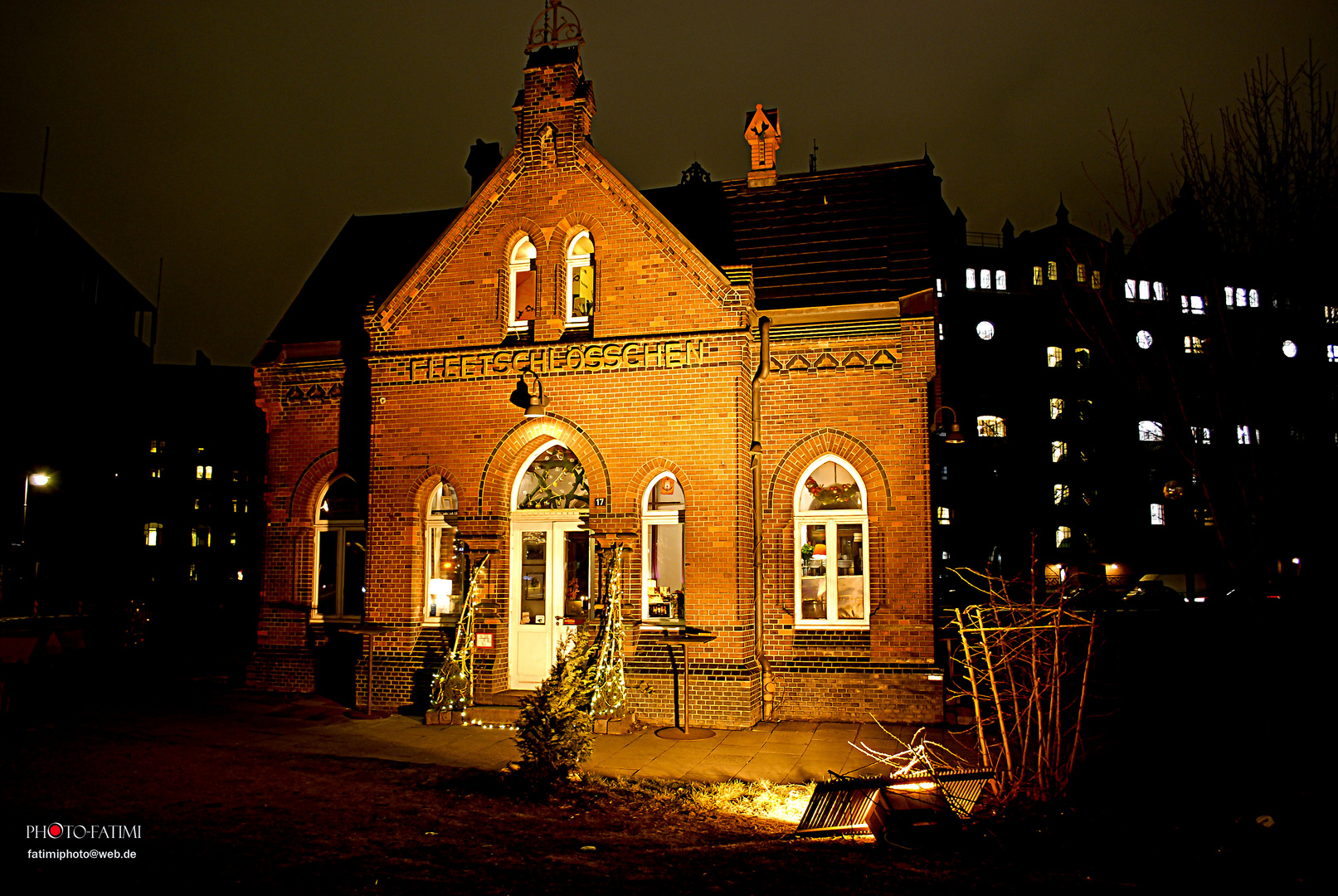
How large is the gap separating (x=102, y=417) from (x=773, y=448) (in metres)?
46.6

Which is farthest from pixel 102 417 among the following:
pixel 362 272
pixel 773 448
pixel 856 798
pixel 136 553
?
pixel 856 798

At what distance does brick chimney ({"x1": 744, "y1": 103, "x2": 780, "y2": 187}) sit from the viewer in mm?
15781

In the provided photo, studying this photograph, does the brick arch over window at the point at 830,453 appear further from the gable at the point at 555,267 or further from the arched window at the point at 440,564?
the arched window at the point at 440,564

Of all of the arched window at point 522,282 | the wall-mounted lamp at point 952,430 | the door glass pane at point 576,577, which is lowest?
the door glass pane at point 576,577

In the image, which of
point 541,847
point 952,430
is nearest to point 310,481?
point 541,847

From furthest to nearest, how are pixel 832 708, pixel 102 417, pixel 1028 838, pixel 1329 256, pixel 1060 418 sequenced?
1. pixel 1060 418
2. pixel 102 417
3. pixel 832 708
4. pixel 1329 256
5. pixel 1028 838

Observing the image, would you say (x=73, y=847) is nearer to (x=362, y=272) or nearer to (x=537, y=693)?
(x=537, y=693)

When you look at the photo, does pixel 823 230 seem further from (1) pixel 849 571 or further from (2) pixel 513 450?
(2) pixel 513 450

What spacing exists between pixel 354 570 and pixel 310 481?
5.33 feet

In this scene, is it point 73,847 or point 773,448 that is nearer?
point 73,847

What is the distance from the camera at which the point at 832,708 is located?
40.4 feet

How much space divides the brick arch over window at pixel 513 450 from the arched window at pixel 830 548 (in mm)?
3239

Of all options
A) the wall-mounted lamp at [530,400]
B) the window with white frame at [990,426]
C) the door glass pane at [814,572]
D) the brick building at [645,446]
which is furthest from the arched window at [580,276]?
the window with white frame at [990,426]

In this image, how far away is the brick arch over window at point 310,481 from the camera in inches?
588
